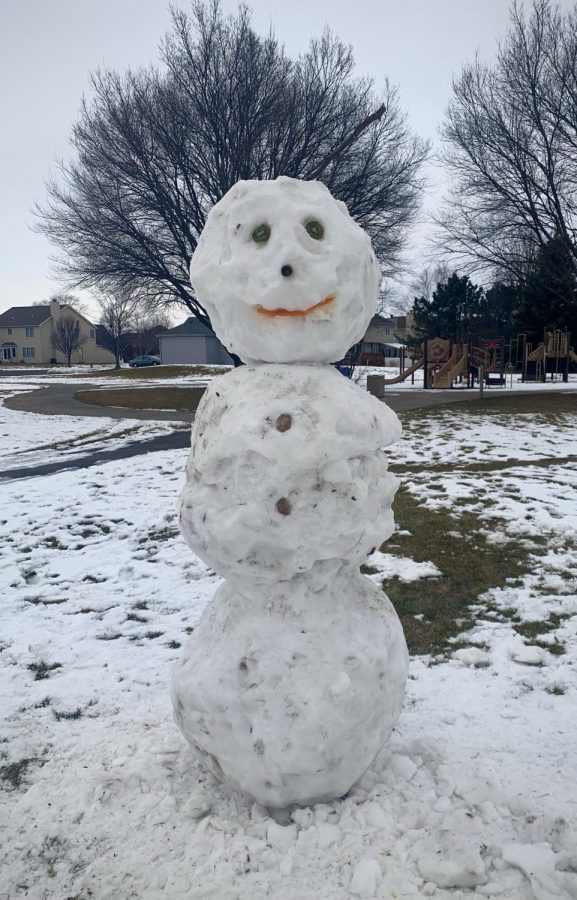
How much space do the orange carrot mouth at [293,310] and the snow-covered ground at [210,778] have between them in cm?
202

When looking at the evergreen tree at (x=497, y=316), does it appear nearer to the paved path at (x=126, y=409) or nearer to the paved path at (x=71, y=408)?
the paved path at (x=126, y=409)

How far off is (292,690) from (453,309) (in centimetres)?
3446

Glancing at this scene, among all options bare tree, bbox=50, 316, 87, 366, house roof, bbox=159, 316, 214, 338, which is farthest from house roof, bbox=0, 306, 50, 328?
house roof, bbox=159, 316, 214, 338

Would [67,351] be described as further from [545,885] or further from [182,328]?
[545,885]

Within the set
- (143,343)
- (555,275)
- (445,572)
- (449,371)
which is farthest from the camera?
(143,343)

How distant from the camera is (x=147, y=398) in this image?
789 inches

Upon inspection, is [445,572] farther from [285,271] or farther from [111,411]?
[111,411]

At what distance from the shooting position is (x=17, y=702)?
342 centimetres

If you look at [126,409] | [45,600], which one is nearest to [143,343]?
[126,409]

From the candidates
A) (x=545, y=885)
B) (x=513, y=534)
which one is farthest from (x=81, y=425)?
(x=545, y=885)

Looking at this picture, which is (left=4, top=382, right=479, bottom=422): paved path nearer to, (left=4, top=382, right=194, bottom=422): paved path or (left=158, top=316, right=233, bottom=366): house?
(left=4, top=382, right=194, bottom=422): paved path

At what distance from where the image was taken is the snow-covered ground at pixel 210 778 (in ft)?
7.11

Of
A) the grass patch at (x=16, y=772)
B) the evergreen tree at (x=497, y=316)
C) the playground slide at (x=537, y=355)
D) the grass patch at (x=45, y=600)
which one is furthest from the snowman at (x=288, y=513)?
the evergreen tree at (x=497, y=316)

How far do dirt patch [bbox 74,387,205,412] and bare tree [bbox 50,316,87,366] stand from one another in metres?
37.6
